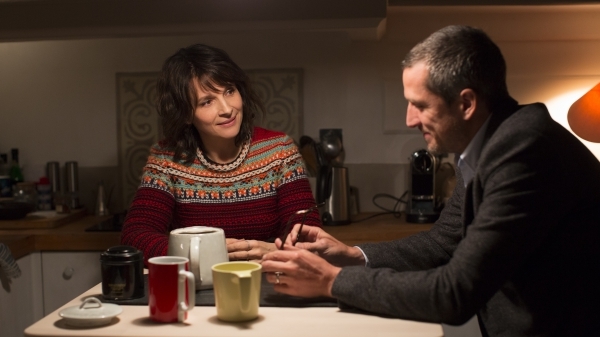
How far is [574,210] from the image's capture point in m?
1.23

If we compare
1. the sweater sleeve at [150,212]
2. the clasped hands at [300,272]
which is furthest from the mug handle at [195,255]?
the sweater sleeve at [150,212]

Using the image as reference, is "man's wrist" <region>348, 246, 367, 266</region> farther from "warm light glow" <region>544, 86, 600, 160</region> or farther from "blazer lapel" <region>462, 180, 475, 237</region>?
"warm light glow" <region>544, 86, 600, 160</region>

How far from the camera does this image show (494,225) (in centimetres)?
115

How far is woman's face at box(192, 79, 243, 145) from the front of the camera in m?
1.96

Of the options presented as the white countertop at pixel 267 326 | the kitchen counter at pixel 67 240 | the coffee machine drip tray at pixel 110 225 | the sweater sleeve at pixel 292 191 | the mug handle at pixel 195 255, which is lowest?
the kitchen counter at pixel 67 240

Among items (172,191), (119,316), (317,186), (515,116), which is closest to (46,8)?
(172,191)

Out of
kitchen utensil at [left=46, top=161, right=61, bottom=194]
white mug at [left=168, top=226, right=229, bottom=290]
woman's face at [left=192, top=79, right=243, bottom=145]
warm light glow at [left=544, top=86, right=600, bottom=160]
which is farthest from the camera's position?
kitchen utensil at [left=46, top=161, right=61, bottom=194]

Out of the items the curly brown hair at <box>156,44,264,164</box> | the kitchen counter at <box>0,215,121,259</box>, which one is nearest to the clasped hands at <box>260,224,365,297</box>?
the curly brown hair at <box>156,44,264,164</box>

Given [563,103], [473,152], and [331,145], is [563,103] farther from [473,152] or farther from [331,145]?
[473,152]

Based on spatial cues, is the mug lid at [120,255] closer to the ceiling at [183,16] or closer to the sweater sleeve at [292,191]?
the sweater sleeve at [292,191]

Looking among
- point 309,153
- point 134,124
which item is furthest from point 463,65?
point 134,124

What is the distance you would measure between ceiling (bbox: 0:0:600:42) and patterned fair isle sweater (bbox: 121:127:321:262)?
617 mm

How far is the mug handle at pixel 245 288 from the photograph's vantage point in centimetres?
118

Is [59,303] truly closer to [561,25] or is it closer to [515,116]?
[515,116]
